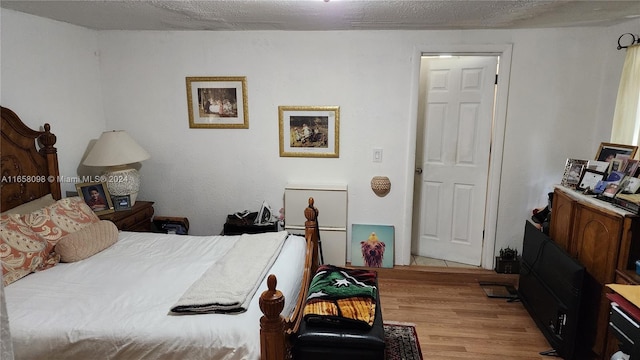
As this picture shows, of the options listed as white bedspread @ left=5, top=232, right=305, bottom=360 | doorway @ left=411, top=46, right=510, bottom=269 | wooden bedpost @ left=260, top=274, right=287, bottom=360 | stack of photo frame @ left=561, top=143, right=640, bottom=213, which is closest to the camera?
wooden bedpost @ left=260, top=274, right=287, bottom=360

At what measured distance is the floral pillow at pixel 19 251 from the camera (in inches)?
87.4

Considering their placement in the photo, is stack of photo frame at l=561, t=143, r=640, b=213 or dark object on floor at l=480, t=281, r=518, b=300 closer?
stack of photo frame at l=561, t=143, r=640, b=213

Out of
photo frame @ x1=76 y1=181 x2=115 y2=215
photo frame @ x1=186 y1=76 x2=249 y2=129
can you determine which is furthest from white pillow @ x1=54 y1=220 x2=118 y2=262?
photo frame @ x1=186 y1=76 x2=249 y2=129

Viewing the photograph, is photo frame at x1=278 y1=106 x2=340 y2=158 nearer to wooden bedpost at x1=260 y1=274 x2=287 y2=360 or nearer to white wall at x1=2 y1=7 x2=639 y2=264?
white wall at x1=2 y1=7 x2=639 y2=264

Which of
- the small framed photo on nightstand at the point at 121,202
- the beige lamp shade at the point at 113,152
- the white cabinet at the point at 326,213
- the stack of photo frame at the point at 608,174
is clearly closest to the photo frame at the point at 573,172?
the stack of photo frame at the point at 608,174

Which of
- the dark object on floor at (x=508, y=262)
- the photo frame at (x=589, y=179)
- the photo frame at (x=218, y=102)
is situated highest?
the photo frame at (x=218, y=102)

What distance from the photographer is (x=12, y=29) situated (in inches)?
111

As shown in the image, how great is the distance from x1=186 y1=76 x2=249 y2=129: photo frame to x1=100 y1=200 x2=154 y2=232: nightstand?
899 millimetres

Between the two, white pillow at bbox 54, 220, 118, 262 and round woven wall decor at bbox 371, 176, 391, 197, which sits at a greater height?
round woven wall decor at bbox 371, 176, 391, 197

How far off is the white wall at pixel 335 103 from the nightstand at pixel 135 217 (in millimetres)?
339

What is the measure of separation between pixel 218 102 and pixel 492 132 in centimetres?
259

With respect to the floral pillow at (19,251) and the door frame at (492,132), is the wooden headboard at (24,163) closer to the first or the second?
the floral pillow at (19,251)

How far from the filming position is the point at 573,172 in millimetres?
2920

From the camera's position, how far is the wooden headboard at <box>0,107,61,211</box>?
271 centimetres
